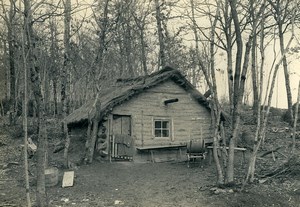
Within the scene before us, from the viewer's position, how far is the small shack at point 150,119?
19812 millimetres

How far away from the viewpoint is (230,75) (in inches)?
540

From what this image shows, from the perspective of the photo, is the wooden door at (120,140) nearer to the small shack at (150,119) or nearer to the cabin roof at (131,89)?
the small shack at (150,119)

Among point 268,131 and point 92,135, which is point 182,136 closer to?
point 92,135

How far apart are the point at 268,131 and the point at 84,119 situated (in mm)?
13471

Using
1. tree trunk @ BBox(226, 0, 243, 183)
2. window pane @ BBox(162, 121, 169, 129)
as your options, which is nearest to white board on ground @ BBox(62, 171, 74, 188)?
A: tree trunk @ BBox(226, 0, 243, 183)

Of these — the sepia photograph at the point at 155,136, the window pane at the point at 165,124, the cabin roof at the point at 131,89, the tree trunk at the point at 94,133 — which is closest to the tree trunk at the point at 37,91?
the sepia photograph at the point at 155,136

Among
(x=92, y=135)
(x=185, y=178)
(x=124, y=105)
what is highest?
(x=124, y=105)

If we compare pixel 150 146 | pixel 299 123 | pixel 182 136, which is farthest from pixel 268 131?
pixel 150 146

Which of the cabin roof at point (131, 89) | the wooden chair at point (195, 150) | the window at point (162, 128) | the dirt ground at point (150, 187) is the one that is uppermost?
the cabin roof at point (131, 89)

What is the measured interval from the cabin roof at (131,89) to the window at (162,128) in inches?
80.0

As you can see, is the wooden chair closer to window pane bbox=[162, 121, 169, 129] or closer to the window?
the window

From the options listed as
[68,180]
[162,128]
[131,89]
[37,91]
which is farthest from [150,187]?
[162,128]

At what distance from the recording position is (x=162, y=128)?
21.7 m

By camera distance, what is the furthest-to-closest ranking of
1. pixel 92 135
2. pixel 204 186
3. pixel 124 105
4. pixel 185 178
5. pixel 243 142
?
pixel 243 142 < pixel 124 105 < pixel 92 135 < pixel 185 178 < pixel 204 186
